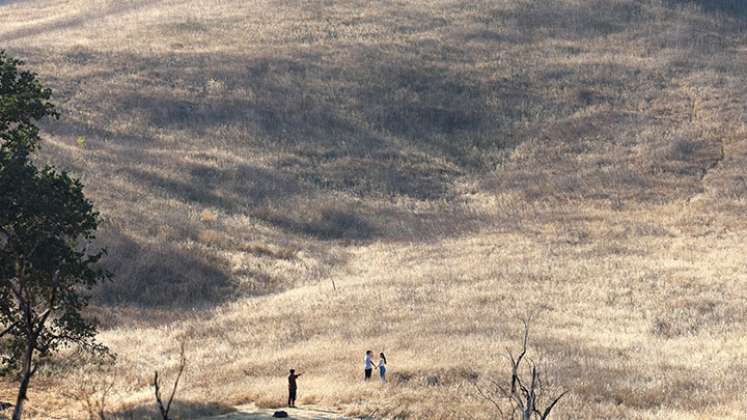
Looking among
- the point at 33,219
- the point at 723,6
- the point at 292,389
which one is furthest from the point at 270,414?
the point at 723,6

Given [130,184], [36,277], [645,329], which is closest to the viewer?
[36,277]

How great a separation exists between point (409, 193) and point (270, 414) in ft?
135

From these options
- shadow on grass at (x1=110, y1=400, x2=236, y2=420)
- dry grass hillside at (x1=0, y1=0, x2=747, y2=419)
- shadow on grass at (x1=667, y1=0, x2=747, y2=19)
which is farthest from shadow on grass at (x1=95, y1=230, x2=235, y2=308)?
shadow on grass at (x1=667, y1=0, x2=747, y2=19)

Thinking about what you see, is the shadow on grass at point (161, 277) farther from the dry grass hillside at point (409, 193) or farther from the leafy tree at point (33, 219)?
the leafy tree at point (33, 219)

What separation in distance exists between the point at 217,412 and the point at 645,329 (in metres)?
17.1

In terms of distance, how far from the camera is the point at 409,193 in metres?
64.4

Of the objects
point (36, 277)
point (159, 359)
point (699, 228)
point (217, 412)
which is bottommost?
point (699, 228)

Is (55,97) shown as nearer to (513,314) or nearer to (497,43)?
(497,43)

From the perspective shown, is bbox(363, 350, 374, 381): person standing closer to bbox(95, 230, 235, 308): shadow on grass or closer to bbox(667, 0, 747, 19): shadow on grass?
bbox(95, 230, 235, 308): shadow on grass

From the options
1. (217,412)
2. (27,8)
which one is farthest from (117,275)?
(27,8)

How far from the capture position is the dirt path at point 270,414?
23.5 metres

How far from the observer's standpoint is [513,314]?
3691 centimetres

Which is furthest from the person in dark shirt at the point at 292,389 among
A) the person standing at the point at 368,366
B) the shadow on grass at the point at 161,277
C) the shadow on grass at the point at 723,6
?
the shadow on grass at the point at 723,6

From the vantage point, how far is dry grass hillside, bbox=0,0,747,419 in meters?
30.1
